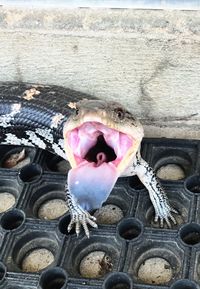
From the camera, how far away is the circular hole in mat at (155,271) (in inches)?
81.0

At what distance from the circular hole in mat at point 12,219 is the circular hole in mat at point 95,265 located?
269mm

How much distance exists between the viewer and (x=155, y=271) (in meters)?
2.08

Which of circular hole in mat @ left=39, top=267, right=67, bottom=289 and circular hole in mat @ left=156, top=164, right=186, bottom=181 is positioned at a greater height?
circular hole in mat @ left=156, top=164, right=186, bottom=181

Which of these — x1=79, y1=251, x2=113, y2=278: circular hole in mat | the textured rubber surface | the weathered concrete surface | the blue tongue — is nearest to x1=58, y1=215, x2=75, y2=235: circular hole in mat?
the textured rubber surface

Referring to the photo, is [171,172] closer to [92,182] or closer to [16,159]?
[92,182]

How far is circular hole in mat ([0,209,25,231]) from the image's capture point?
7.37 feet

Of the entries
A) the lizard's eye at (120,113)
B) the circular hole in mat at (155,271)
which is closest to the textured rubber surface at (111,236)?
the circular hole in mat at (155,271)

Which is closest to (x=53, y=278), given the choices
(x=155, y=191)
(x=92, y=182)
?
(x=92, y=182)

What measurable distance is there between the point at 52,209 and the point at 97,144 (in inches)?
16.4

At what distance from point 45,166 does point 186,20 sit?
0.75 meters

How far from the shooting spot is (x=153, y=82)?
2.40m

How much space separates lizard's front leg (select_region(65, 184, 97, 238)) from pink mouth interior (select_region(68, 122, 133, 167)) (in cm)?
20

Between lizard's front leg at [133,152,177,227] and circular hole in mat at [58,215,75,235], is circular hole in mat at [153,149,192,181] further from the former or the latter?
circular hole in mat at [58,215,75,235]

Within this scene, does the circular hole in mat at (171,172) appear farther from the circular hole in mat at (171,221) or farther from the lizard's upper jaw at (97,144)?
the lizard's upper jaw at (97,144)
